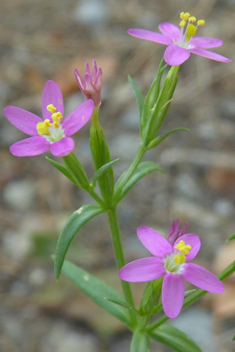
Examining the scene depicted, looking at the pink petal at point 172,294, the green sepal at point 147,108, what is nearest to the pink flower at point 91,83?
the green sepal at point 147,108

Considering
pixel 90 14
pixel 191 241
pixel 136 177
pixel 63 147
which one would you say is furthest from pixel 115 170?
pixel 90 14

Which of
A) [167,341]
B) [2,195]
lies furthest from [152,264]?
[2,195]

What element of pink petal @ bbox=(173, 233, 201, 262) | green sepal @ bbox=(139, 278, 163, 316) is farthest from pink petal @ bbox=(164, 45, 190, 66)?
green sepal @ bbox=(139, 278, 163, 316)

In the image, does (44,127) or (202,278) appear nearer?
(202,278)

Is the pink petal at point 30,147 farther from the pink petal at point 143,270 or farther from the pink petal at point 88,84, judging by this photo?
the pink petal at point 143,270

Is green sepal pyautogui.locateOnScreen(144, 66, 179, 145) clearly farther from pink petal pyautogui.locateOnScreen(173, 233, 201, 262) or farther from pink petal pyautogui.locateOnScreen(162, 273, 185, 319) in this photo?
pink petal pyautogui.locateOnScreen(162, 273, 185, 319)

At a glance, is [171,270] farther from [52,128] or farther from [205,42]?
[205,42]
